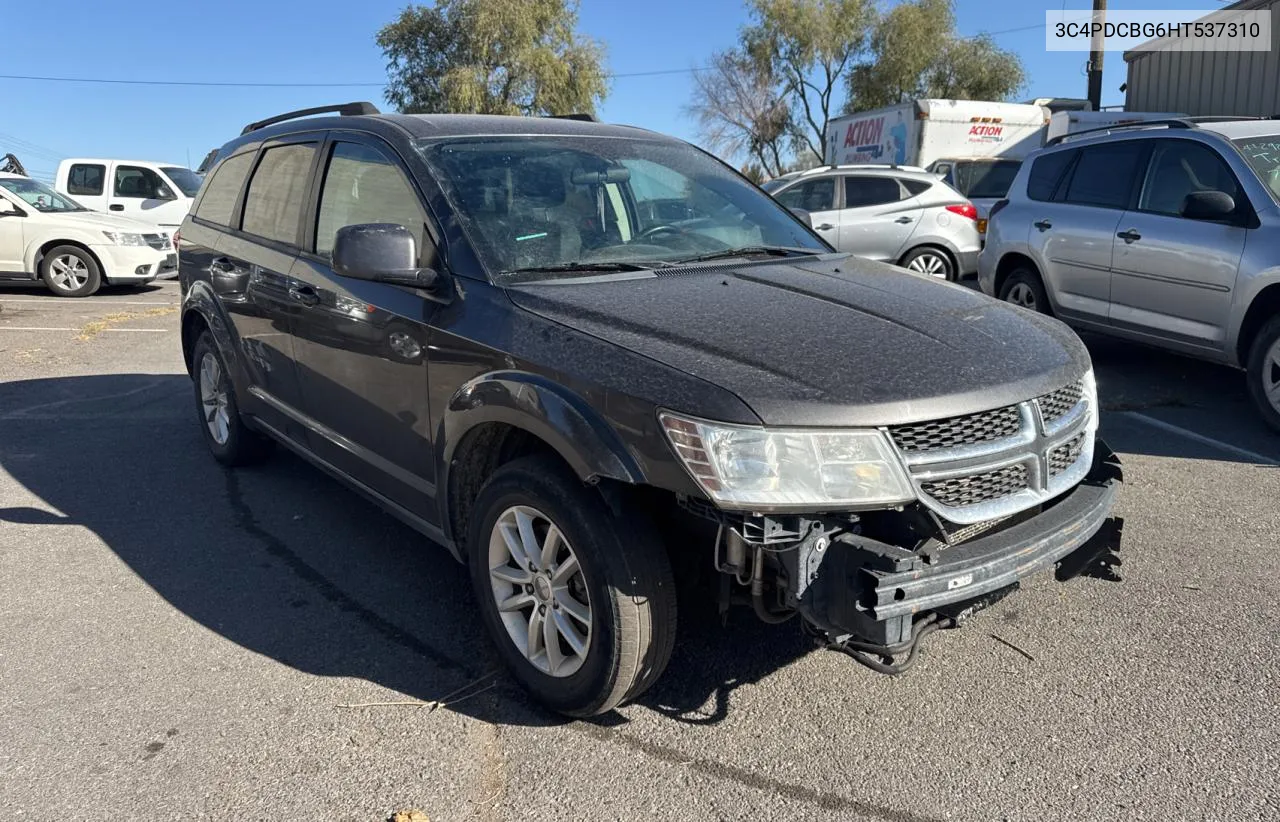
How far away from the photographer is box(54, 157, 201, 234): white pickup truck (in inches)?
682

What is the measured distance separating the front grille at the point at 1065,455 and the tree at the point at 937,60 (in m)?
36.7

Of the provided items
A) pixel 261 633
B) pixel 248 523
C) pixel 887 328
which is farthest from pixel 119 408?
pixel 887 328

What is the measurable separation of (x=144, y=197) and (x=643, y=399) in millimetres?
17809

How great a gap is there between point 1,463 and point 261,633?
3.21m

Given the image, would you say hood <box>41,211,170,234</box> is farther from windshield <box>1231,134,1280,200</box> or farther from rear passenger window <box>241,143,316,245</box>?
windshield <box>1231,134,1280,200</box>

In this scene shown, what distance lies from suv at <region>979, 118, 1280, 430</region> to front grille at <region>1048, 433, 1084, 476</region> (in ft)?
12.0

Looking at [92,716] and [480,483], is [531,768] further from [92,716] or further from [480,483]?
[92,716]

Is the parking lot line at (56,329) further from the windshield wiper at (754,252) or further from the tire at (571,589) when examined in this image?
the tire at (571,589)

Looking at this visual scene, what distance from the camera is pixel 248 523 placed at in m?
4.79

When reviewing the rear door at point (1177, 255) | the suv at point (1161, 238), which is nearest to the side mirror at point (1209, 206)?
the suv at point (1161, 238)

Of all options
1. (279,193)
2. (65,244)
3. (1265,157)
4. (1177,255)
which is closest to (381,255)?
(279,193)

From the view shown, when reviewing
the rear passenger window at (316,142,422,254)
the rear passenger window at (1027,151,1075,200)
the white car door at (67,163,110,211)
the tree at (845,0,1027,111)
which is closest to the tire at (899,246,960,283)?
the rear passenger window at (1027,151,1075,200)

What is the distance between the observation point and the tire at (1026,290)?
314 inches

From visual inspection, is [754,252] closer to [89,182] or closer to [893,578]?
[893,578]
